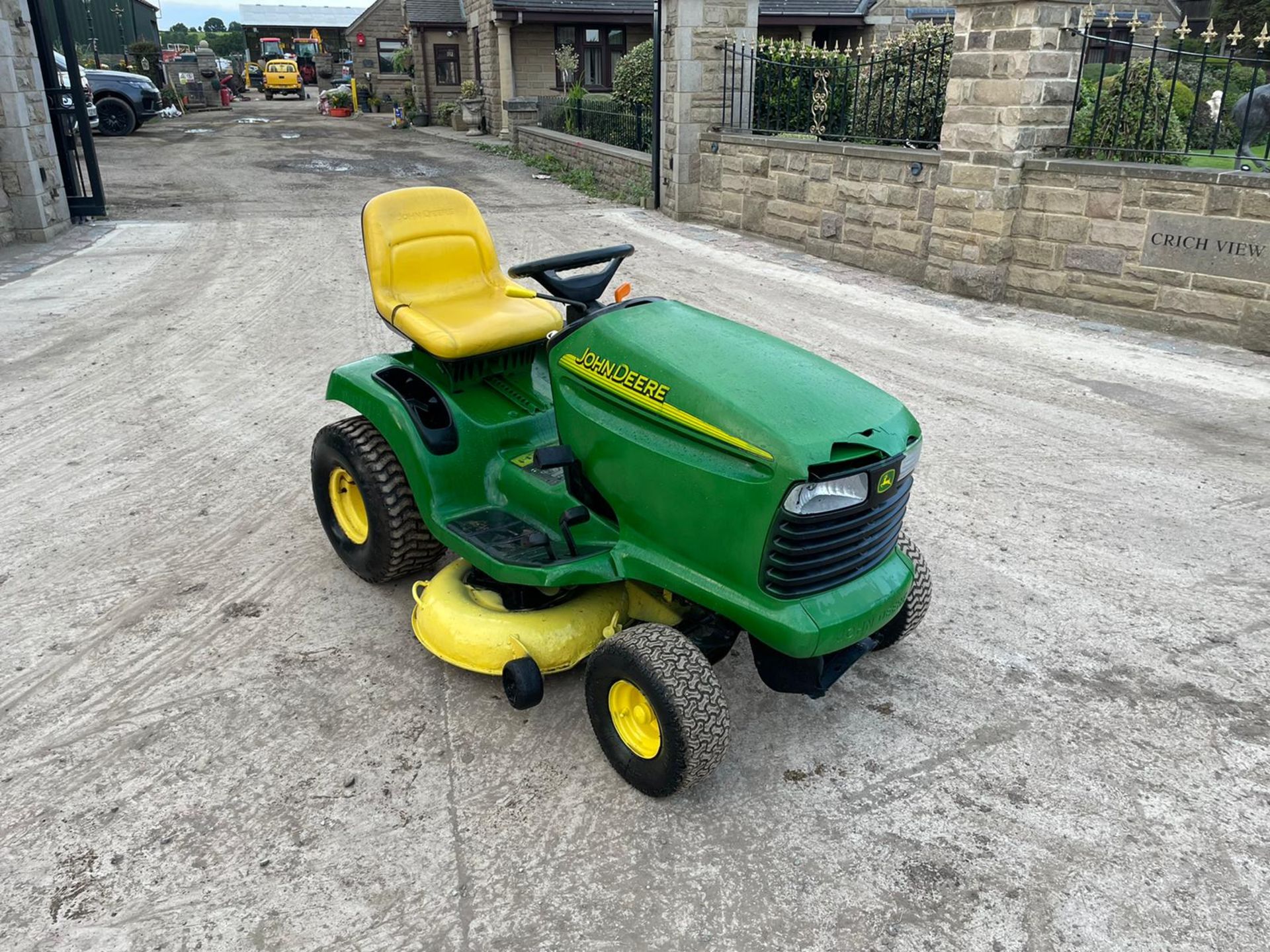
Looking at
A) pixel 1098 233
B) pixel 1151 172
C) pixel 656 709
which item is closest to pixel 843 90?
pixel 1098 233

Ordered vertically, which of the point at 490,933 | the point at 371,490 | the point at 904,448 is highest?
the point at 904,448

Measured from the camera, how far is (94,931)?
→ 2.17 m

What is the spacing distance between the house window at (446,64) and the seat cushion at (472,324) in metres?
30.1

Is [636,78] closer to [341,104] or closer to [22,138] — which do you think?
[22,138]

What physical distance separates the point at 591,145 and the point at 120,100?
13588 mm

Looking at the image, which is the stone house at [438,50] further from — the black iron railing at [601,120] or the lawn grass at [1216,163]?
the lawn grass at [1216,163]

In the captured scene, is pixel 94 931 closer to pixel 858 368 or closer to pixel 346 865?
pixel 346 865

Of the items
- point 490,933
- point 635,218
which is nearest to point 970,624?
point 490,933

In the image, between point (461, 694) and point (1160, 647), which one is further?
point (1160, 647)

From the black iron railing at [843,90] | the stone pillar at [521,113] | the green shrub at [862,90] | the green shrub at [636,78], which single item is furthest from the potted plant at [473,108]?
the green shrub at [862,90]

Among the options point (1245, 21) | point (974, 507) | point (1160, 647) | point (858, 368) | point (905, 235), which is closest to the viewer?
point (1160, 647)

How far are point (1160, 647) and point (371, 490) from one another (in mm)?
2861

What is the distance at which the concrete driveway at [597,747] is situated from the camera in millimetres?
2246

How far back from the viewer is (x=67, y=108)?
1081 centimetres
